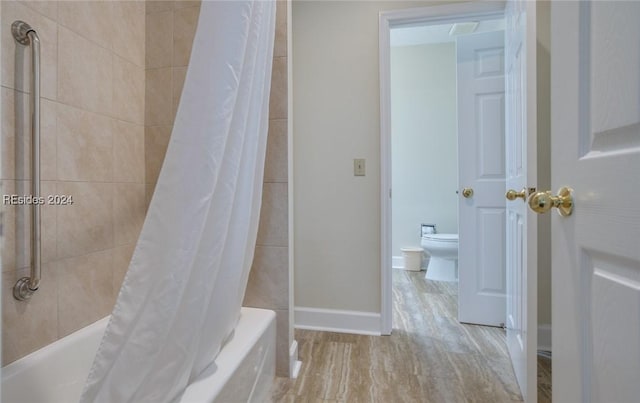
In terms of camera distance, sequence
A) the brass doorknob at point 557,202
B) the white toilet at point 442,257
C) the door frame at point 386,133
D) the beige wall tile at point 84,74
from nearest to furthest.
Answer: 1. the brass doorknob at point 557,202
2. the beige wall tile at point 84,74
3. the door frame at point 386,133
4. the white toilet at point 442,257

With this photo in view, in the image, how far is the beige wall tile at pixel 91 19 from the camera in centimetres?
114

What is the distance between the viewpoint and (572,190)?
0.67m

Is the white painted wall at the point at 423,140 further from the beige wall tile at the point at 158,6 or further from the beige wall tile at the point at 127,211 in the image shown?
the beige wall tile at the point at 127,211

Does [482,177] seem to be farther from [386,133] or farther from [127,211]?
[127,211]

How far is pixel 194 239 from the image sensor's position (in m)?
0.86

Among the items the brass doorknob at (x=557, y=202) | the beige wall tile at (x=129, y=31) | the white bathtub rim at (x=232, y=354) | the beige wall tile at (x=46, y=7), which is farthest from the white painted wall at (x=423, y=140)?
the beige wall tile at (x=46, y=7)

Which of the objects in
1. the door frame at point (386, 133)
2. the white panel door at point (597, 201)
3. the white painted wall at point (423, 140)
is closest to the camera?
the white panel door at point (597, 201)

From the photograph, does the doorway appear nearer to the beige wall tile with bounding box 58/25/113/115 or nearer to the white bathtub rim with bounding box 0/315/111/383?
the beige wall tile with bounding box 58/25/113/115

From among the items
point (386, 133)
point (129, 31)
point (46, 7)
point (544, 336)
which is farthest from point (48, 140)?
point (544, 336)

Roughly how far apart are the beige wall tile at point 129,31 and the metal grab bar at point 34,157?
1.32ft

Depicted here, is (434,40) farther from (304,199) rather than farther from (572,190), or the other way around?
Answer: (572,190)

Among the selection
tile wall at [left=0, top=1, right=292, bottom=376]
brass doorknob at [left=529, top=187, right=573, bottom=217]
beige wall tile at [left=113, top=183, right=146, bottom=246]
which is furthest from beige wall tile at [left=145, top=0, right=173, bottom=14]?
brass doorknob at [left=529, top=187, right=573, bottom=217]

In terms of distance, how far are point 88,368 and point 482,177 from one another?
2.32 meters

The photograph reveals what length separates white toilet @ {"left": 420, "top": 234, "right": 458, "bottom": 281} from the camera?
10.1ft
